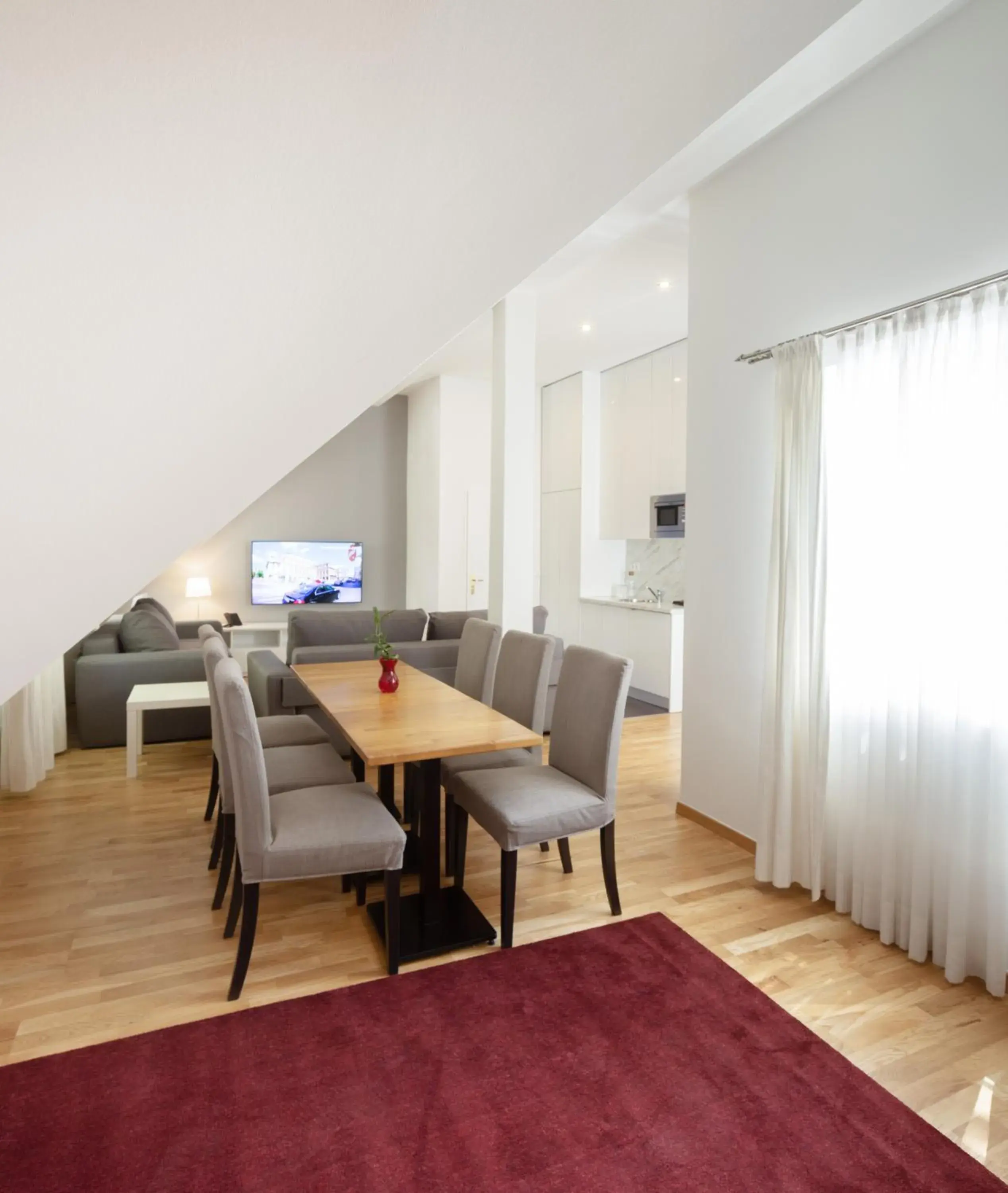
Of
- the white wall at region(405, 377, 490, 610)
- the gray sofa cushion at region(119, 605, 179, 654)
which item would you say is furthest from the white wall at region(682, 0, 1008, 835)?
the white wall at region(405, 377, 490, 610)

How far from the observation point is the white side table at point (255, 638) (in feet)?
23.4

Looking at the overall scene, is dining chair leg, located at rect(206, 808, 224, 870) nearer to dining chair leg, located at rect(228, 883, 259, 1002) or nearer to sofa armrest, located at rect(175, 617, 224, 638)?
dining chair leg, located at rect(228, 883, 259, 1002)

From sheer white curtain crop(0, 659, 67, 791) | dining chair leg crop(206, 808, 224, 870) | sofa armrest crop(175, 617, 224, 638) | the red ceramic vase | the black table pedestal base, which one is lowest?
the black table pedestal base

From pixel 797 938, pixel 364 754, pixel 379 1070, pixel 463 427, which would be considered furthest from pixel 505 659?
pixel 463 427

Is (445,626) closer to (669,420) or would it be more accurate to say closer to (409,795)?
(409,795)

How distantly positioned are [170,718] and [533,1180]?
3.94 meters

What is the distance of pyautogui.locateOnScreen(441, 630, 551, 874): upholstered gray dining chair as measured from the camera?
296 cm

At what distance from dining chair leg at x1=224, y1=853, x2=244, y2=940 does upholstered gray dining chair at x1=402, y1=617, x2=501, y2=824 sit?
2.89 ft

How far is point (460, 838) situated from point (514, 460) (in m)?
2.49

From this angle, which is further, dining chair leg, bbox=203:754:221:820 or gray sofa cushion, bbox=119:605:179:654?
gray sofa cushion, bbox=119:605:179:654

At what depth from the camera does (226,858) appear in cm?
269

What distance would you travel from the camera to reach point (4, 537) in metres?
0.76

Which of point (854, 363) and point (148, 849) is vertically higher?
point (854, 363)

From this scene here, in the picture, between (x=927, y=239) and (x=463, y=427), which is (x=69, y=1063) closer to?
(x=927, y=239)
